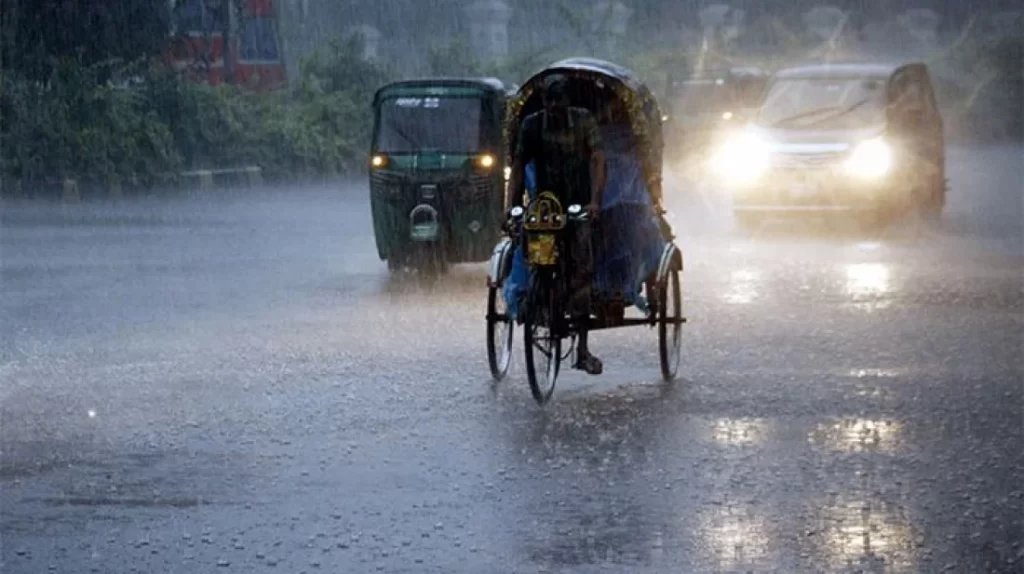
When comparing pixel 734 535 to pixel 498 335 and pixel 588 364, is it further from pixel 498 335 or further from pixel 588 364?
pixel 498 335

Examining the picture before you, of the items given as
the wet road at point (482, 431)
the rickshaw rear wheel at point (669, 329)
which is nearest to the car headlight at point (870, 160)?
the wet road at point (482, 431)

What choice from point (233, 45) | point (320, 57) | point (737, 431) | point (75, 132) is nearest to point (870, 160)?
point (737, 431)

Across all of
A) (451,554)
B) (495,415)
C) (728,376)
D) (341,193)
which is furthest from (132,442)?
(341,193)

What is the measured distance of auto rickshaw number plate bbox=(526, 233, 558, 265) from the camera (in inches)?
451

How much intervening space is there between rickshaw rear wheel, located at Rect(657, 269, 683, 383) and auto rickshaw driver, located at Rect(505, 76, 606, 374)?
500 millimetres

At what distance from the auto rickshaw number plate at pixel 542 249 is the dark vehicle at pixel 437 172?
747cm

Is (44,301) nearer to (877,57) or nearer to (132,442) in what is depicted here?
(132,442)

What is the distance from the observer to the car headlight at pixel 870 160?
79.6 ft

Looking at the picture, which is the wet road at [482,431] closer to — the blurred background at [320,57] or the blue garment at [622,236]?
the blue garment at [622,236]

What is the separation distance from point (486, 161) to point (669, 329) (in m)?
6.99

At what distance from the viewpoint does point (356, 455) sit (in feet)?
32.2

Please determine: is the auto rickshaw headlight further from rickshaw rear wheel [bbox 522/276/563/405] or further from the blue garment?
rickshaw rear wheel [bbox 522/276/563/405]

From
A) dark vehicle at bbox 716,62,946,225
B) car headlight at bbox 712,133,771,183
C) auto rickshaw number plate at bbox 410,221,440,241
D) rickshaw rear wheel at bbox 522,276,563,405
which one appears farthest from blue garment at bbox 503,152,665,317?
car headlight at bbox 712,133,771,183

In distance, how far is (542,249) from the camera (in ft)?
37.6
